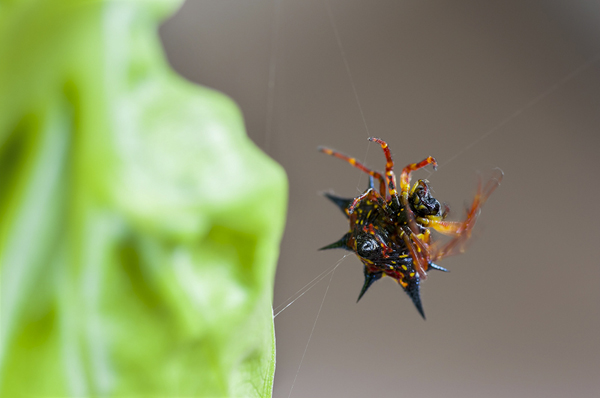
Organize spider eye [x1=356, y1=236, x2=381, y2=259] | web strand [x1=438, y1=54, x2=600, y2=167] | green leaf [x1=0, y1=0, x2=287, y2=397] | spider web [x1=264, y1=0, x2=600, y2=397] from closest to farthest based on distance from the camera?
1. green leaf [x1=0, y1=0, x2=287, y2=397]
2. spider eye [x1=356, y1=236, x2=381, y2=259]
3. spider web [x1=264, y1=0, x2=600, y2=397]
4. web strand [x1=438, y1=54, x2=600, y2=167]

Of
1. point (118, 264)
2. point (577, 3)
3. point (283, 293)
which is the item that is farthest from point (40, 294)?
point (577, 3)

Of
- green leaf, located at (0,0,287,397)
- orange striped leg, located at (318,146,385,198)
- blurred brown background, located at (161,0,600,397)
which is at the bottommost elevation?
blurred brown background, located at (161,0,600,397)

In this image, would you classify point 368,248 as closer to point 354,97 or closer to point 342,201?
point 342,201

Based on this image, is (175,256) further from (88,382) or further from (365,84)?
(365,84)

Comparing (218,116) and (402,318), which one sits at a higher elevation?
(218,116)

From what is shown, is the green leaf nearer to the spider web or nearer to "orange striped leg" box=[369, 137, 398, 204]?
"orange striped leg" box=[369, 137, 398, 204]

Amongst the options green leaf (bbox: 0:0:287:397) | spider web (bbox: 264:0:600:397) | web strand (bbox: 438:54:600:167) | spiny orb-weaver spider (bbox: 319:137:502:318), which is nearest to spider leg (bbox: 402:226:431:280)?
spiny orb-weaver spider (bbox: 319:137:502:318)

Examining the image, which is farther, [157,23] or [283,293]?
[283,293]
